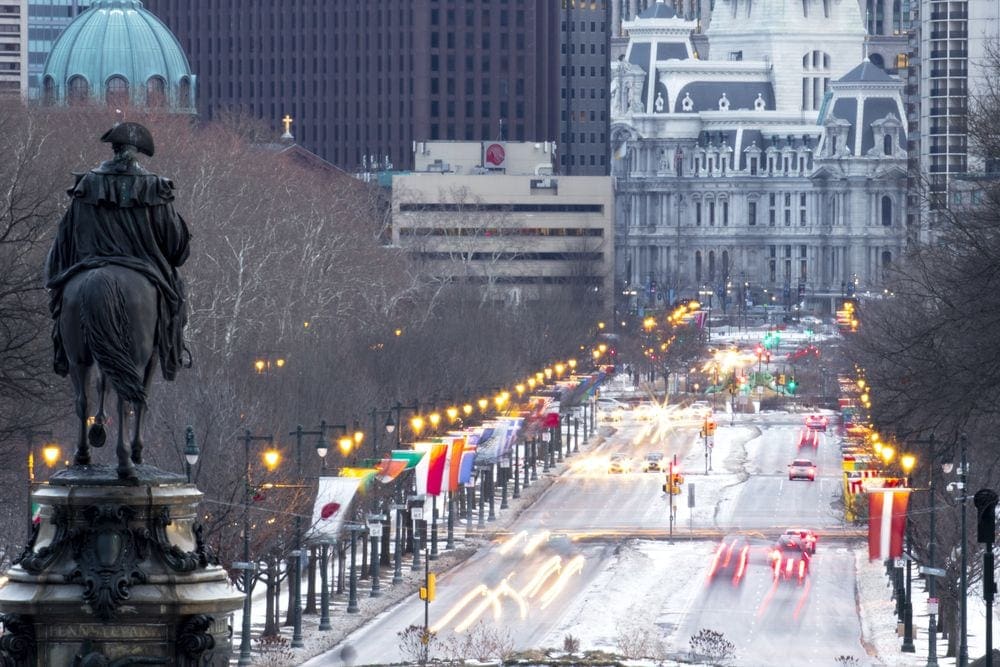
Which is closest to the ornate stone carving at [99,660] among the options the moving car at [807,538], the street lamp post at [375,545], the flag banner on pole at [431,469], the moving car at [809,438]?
the flag banner on pole at [431,469]

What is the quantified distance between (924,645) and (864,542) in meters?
29.1

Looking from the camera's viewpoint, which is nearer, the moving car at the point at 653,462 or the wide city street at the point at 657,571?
the wide city street at the point at 657,571

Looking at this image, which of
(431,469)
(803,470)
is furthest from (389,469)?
(803,470)

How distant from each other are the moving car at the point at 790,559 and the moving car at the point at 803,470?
25.2 m

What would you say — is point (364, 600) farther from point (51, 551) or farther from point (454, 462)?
point (51, 551)

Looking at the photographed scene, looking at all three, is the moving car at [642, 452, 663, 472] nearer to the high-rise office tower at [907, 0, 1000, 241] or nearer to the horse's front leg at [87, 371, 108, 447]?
the high-rise office tower at [907, 0, 1000, 241]

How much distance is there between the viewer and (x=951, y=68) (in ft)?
613

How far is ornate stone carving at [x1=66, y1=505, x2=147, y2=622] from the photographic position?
17734mm

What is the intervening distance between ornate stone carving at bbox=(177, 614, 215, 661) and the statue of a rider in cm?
170

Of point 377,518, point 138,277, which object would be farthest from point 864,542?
point 138,277

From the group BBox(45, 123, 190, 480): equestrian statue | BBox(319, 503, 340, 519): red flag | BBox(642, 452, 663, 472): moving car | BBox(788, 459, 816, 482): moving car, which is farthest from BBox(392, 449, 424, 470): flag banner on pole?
BBox(45, 123, 190, 480): equestrian statue

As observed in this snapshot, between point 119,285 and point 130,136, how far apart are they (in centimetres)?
107

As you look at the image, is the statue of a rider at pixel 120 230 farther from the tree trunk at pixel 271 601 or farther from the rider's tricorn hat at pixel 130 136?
the tree trunk at pixel 271 601

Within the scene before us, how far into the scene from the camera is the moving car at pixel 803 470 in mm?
123250
